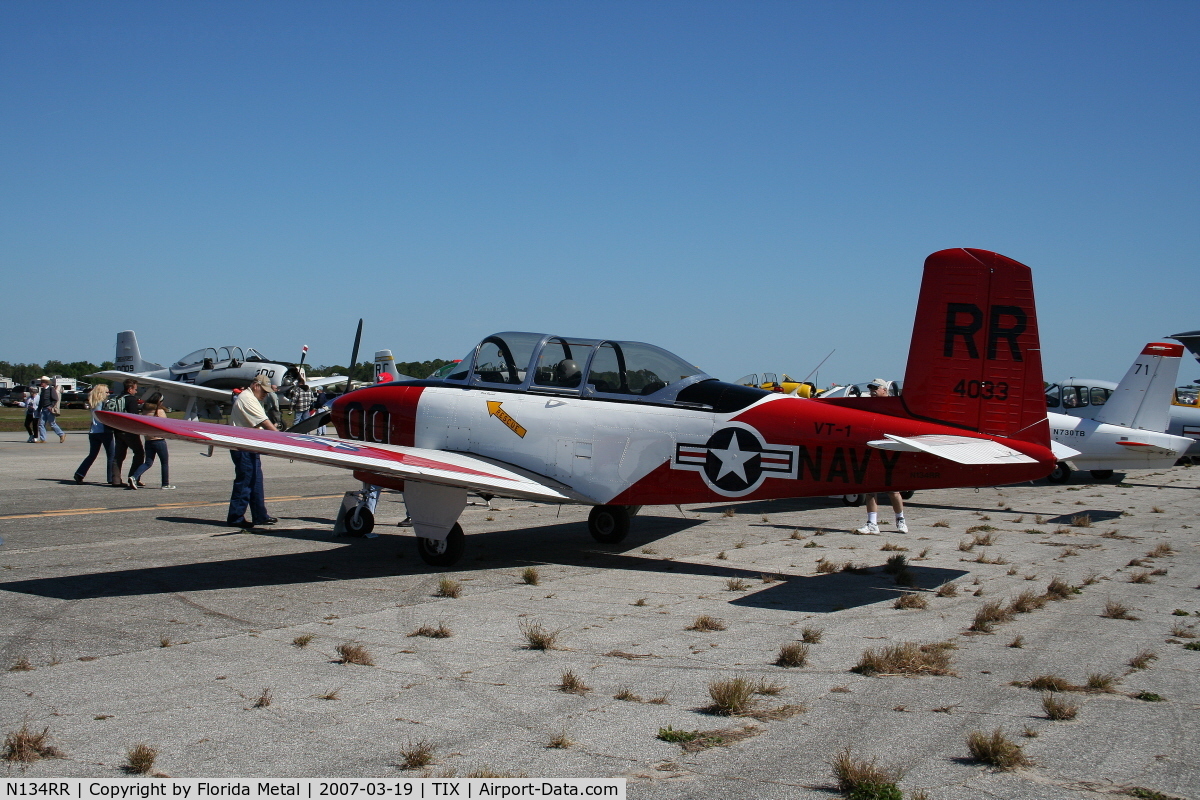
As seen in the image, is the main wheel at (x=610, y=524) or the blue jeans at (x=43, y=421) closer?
the main wheel at (x=610, y=524)

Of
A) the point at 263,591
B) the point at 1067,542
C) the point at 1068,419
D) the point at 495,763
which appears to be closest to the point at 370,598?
the point at 263,591

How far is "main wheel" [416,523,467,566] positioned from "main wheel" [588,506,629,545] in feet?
7.00

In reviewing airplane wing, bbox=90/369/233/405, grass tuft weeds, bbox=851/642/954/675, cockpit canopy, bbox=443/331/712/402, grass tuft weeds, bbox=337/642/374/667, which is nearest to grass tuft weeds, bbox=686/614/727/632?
grass tuft weeds, bbox=851/642/954/675

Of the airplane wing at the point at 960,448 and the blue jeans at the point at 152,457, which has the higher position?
the airplane wing at the point at 960,448

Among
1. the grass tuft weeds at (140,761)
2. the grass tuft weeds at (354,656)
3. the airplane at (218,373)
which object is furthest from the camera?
the airplane at (218,373)

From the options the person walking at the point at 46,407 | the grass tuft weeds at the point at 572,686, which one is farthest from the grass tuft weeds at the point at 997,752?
the person walking at the point at 46,407

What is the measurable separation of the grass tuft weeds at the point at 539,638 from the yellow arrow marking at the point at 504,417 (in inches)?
128

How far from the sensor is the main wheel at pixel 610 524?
10250 mm

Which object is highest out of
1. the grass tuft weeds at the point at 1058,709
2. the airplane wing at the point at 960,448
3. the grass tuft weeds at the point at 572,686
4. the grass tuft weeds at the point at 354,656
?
the airplane wing at the point at 960,448

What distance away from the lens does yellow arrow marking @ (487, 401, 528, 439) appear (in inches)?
357

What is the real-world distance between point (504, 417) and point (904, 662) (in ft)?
16.8

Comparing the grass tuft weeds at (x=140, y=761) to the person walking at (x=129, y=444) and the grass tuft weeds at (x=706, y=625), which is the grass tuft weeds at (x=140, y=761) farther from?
the person walking at (x=129, y=444)

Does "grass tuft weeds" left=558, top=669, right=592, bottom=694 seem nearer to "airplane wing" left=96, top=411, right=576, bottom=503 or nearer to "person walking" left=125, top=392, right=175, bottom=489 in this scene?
"airplane wing" left=96, top=411, right=576, bottom=503

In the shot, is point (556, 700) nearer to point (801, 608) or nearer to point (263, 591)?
point (801, 608)
